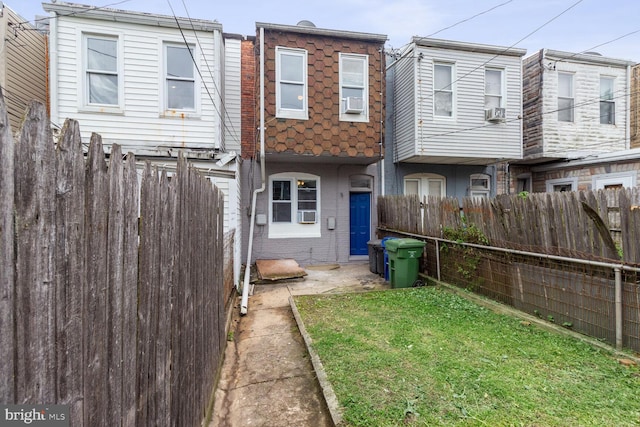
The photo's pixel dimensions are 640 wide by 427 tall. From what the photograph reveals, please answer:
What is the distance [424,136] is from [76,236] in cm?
1037

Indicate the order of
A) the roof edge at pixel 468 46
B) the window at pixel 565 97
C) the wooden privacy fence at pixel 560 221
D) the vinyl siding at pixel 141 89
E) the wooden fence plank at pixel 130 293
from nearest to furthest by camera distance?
1. the wooden fence plank at pixel 130 293
2. the wooden privacy fence at pixel 560 221
3. the vinyl siding at pixel 141 89
4. the roof edge at pixel 468 46
5. the window at pixel 565 97

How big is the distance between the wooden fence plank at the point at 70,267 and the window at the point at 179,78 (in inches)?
321

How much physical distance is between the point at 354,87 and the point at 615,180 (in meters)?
8.75

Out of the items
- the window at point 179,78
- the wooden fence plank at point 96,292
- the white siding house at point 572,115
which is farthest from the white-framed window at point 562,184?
the wooden fence plank at point 96,292

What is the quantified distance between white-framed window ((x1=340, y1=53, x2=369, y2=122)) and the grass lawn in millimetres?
6207

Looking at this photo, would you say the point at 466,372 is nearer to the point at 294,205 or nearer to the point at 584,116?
the point at 294,205

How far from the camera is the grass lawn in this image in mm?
2789

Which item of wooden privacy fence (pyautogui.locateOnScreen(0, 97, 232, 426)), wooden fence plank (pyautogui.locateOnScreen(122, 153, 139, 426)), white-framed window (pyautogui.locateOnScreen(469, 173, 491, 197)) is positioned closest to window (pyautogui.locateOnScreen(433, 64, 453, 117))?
white-framed window (pyautogui.locateOnScreen(469, 173, 491, 197))

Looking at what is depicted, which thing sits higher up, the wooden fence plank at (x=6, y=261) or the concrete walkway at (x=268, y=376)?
the wooden fence plank at (x=6, y=261)

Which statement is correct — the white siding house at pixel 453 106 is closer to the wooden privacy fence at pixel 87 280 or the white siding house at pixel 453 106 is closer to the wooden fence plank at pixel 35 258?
the wooden privacy fence at pixel 87 280

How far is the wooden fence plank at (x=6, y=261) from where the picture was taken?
2.67 feet

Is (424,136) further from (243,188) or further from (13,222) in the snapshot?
(13,222)

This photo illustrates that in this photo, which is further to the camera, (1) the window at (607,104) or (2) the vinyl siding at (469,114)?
(1) the window at (607,104)

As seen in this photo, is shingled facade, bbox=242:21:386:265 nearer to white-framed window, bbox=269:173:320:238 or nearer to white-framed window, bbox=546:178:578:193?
white-framed window, bbox=269:173:320:238
